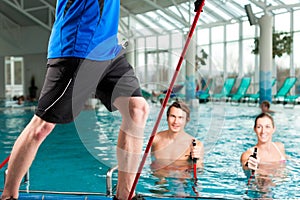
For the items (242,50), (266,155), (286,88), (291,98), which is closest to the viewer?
(266,155)

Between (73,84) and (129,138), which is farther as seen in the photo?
(129,138)

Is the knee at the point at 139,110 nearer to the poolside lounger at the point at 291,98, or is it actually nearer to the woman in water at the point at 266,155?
the woman in water at the point at 266,155

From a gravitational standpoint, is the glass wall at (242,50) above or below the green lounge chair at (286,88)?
above

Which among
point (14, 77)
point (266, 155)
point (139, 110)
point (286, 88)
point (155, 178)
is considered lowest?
point (155, 178)

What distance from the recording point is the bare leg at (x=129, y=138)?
192cm

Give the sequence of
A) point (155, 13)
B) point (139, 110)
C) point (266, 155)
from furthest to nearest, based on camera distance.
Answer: point (155, 13)
point (266, 155)
point (139, 110)

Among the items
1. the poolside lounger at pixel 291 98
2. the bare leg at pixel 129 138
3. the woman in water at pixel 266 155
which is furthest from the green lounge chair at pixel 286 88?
the bare leg at pixel 129 138

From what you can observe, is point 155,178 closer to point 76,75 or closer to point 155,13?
point 76,75

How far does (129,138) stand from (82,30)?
0.55 m

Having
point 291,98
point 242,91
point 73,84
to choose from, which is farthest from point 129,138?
point 242,91

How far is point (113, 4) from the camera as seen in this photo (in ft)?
6.11

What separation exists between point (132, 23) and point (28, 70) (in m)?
6.73

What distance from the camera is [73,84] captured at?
1.75m

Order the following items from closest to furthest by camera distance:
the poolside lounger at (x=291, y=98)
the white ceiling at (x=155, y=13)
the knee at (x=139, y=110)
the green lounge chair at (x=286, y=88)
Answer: the knee at (x=139, y=110), the poolside lounger at (x=291, y=98), the green lounge chair at (x=286, y=88), the white ceiling at (x=155, y=13)
